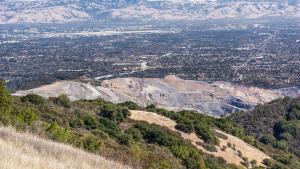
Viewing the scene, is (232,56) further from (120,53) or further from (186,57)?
(120,53)

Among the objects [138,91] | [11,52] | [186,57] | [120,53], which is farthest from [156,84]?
[11,52]

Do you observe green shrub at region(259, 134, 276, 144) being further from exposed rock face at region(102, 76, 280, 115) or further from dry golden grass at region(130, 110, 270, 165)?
exposed rock face at region(102, 76, 280, 115)

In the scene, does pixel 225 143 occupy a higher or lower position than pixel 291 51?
higher

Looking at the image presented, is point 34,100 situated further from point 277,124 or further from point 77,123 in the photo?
point 277,124

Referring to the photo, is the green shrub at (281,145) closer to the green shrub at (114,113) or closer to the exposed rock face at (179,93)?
the green shrub at (114,113)

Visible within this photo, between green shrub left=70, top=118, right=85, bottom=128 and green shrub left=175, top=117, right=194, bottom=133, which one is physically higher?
green shrub left=70, top=118, right=85, bottom=128

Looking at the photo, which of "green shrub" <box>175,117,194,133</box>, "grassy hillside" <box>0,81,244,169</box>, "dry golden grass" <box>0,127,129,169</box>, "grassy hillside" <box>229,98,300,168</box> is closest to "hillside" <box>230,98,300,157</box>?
"grassy hillside" <box>229,98,300,168</box>

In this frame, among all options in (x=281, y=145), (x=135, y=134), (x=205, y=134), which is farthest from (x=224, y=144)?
(x=281, y=145)
